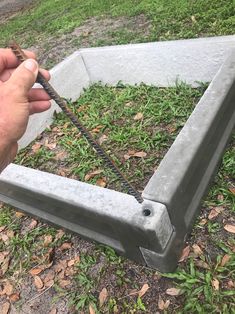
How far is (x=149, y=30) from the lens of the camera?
19.1 feet

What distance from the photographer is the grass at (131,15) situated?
5.34 meters


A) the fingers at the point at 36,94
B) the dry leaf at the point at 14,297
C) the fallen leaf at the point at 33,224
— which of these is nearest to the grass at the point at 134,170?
the fallen leaf at the point at 33,224

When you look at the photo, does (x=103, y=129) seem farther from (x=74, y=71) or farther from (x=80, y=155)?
(x=74, y=71)

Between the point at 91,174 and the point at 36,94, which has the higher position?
the point at 36,94

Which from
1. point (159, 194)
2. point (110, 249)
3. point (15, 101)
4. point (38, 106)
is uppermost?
point (15, 101)

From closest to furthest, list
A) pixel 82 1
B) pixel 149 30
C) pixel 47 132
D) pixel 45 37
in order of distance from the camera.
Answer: pixel 47 132
pixel 149 30
pixel 45 37
pixel 82 1

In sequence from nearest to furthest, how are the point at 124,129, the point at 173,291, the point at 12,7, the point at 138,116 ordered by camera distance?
the point at 173,291, the point at 124,129, the point at 138,116, the point at 12,7

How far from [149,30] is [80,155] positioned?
105 inches

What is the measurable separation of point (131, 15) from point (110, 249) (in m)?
→ 4.84

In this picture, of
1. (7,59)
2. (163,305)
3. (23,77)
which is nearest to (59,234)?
(163,305)

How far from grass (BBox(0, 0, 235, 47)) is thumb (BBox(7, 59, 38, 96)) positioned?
3.53 metres

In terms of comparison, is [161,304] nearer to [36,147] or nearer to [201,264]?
[201,264]

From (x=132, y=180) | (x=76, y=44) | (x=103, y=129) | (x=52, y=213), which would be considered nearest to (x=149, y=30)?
(x=76, y=44)

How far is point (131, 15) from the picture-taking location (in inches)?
263
